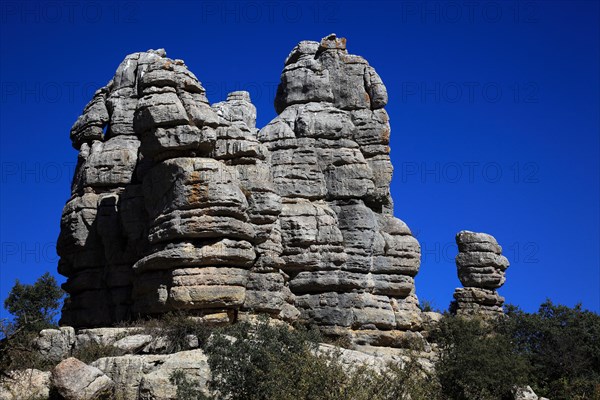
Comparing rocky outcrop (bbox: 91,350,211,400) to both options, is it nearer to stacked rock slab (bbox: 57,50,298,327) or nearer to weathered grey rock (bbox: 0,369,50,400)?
weathered grey rock (bbox: 0,369,50,400)

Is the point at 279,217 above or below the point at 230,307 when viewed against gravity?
above

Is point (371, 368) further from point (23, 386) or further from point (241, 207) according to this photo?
point (23, 386)

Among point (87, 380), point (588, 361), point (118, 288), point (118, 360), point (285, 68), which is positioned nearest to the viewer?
point (87, 380)

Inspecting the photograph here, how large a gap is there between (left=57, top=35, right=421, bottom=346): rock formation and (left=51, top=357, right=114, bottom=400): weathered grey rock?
4.95 m

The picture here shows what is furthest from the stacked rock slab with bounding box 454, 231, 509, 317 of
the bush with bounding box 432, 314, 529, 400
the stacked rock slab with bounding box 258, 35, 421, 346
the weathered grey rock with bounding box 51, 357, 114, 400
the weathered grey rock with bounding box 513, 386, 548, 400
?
the weathered grey rock with bounding box 51, 357, 114, 400

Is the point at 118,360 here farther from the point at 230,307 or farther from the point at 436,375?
the point at 436,375

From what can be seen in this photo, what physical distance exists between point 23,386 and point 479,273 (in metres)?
24.5

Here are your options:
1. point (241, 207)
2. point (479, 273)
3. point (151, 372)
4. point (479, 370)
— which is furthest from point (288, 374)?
point (479, 273)

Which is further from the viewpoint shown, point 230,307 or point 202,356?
point 230,307

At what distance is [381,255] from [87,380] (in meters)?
13.8

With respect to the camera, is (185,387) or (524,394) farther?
(524,394)

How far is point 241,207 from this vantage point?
2517cm

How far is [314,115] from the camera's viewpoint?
1234 inches

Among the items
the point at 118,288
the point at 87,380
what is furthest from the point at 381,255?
the point at 87,380
